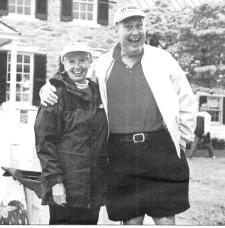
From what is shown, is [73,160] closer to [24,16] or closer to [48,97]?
[48,97]

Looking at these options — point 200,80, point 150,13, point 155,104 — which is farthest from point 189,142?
Answer: point 150,13

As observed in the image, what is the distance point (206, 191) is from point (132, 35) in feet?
3.05

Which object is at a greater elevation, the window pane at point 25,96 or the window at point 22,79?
the window at point 22,79

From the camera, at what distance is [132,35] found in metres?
1.86

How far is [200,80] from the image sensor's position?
7.27 feet

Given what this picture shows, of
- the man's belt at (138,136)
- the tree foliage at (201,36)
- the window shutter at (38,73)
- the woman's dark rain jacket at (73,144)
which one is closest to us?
the woman's dark rain jacket at (73,144)

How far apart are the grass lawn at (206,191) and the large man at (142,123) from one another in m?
0.23

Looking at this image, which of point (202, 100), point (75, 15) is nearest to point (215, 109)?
point (202, 100)

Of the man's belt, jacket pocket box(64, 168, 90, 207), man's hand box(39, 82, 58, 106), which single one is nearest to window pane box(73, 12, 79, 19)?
man's hand box(39, 82, 58, 106)

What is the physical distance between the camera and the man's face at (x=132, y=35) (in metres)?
1.85

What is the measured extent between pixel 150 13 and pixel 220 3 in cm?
48

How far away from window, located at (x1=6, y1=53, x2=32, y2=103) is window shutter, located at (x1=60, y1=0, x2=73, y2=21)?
0.89 ft

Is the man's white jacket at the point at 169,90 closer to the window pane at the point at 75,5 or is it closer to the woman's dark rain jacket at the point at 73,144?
the woman's dark rain jacket at the point at 73,144

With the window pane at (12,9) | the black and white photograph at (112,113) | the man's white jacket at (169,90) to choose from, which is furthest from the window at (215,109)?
the window pane at (12,9)
